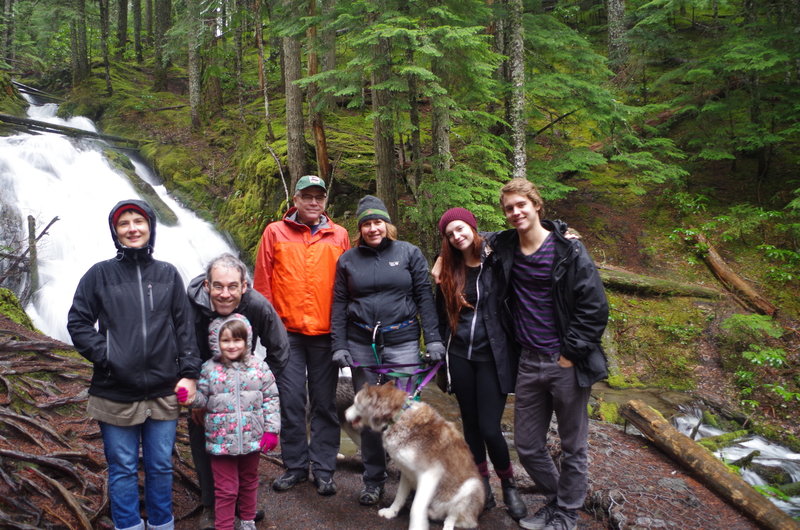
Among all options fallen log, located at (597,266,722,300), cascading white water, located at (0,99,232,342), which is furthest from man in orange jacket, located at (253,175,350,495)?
fallen log, located at (597,266,722,300)

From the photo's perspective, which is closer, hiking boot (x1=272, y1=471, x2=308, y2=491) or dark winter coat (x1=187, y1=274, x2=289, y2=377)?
dark winter coat (x1=187, y1=274, x2=289, y2=377)

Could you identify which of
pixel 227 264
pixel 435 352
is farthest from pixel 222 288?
pixel 435 352

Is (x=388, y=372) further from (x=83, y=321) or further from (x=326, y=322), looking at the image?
(x=83, y=321)

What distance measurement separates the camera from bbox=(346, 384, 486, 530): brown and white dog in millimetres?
3314

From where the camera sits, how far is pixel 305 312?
404cm

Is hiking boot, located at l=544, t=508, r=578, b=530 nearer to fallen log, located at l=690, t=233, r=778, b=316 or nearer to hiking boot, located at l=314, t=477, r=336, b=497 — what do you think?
hiking boot, located at l=314, t=477, r=336, b=497

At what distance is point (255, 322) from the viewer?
3484 millimetres

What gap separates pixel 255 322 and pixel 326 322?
2.37 ft

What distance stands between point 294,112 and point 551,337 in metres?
10.1

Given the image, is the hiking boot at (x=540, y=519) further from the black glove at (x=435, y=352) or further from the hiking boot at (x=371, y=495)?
the black glove at (x=435, y=352)

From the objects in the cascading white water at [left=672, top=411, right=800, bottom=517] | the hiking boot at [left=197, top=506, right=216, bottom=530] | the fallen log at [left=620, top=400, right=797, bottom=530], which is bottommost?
the cascading white water at [left=672, top=411, right=800, bottom=517]

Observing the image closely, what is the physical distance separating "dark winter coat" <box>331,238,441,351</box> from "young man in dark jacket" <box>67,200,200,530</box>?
118 cm

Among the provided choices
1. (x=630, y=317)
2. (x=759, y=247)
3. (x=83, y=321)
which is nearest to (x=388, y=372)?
(x=83, y=321)

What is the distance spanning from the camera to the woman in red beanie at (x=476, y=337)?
11.8ft
